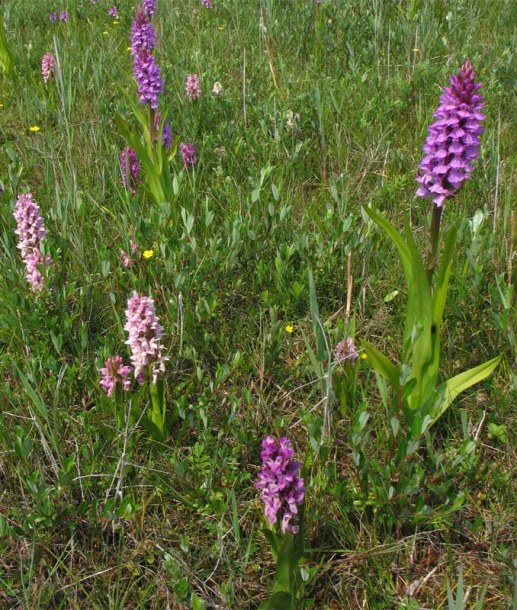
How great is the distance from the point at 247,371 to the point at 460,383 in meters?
0.78

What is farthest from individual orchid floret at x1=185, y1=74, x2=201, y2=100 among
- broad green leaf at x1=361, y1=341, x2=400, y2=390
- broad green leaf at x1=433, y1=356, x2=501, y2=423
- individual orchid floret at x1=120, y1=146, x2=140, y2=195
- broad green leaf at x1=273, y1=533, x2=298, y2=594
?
broad green leaf at x1=273, y1=533, x2=298, y2=594

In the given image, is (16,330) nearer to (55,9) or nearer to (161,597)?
(161,597)

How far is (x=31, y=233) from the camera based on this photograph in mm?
2480

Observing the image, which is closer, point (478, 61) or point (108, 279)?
point (108, 279)

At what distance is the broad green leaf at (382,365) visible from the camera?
1.82 meters

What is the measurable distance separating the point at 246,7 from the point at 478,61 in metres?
2.61

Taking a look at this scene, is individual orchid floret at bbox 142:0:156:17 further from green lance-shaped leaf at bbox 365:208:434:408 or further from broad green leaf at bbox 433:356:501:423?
broad green leaf at bbox 433:356:501:423

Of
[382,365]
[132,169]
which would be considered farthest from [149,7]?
[382,365]

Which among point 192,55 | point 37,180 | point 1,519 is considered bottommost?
point 1,519

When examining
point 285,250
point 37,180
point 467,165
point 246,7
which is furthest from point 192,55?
point 467,165

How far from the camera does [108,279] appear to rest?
104 inches

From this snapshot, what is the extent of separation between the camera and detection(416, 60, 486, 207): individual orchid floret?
66.8 inches

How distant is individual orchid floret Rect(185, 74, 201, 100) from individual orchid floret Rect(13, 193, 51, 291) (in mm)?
1763

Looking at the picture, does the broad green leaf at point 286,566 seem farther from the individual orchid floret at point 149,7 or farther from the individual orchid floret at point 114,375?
the individual orchid floret at point 149,7
